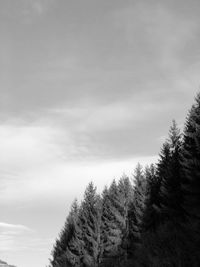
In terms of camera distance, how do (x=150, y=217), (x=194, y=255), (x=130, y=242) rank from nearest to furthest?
1. (x=194, y=255)
2. (x=150, y=217)
3. (x=130, y=242)

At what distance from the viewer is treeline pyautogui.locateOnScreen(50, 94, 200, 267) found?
32.4 m

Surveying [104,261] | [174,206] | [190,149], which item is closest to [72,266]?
[104,261]

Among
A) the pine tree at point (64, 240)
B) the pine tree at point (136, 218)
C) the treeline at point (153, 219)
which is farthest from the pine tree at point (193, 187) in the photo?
the pine tree at point (64, 240)

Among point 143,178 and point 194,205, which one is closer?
point 194,205

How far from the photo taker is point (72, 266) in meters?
64.6

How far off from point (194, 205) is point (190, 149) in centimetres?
600

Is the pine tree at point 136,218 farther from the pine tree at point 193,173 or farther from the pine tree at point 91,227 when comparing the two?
the pine tree at point 193,173

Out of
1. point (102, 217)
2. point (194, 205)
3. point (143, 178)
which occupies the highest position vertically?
point (143, 178)

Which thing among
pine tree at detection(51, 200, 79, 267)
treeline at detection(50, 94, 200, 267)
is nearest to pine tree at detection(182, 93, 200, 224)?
treeline at detection(50, 94, 200, 267)

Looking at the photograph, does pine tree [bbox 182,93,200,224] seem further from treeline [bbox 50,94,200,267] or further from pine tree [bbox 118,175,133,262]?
pine tree [bbox 118,175,133,262]

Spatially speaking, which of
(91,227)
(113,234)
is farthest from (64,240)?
(113,234)

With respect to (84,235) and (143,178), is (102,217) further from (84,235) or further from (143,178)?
(143,178)

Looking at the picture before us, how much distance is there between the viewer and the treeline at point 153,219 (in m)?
32.4

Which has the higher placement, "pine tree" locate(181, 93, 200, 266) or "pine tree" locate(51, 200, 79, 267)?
"pine tree" locate(51, 200, 79, 267)
